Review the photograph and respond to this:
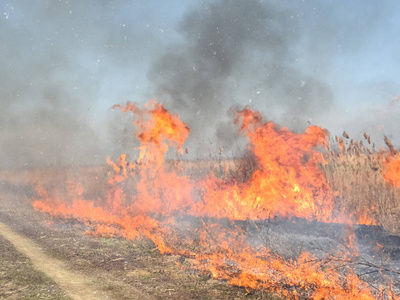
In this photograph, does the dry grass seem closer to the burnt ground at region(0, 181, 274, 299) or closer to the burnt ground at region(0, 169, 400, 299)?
the burnt ground at region(0, 169, 400, 299)

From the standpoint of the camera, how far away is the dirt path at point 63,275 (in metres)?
5.10

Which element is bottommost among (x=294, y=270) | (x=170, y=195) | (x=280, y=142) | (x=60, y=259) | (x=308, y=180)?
(x=60, y=259)

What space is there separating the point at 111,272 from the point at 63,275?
0.98 m

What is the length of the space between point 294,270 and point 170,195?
8636mm

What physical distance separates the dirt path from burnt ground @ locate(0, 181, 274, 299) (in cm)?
10

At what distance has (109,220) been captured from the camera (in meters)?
11.8

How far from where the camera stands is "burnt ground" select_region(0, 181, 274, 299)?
16.9 feet

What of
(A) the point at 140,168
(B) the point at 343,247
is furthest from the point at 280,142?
(A) the point at 140,168

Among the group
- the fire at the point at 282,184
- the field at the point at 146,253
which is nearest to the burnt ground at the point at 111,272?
the field at the point at 146,253

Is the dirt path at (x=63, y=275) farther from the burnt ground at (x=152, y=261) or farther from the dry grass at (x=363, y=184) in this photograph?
the dry grass at (x=363, y=184)

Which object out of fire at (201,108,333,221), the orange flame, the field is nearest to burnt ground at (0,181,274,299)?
the field

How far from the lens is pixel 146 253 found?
7688 millimetres

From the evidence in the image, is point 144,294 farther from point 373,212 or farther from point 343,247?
point 373,212

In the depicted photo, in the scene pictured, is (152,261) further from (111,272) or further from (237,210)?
(237,210)
